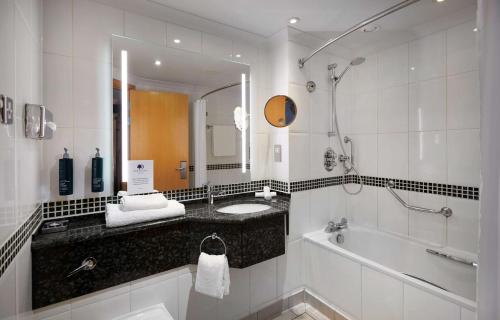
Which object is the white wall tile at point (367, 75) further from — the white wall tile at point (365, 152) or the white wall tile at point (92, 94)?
the white wall tile at point (92, 94)

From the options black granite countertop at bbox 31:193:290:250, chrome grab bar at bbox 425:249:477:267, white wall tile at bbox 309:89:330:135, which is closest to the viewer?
black granite countertop at bbox 31:193:290:250

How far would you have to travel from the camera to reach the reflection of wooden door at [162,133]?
1.67 metres

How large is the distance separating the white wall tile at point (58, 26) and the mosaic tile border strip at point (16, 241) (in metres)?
0.94

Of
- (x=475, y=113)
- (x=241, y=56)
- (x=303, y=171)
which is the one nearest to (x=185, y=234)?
(x=303, y=171)

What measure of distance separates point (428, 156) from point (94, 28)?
2662 millimetres

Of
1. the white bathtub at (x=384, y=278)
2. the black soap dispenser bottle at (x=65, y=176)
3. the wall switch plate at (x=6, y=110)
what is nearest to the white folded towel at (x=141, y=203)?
the black soap dispenser bottle at (x=65, y=176)

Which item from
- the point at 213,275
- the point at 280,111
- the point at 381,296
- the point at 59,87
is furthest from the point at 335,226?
the point at 59,87

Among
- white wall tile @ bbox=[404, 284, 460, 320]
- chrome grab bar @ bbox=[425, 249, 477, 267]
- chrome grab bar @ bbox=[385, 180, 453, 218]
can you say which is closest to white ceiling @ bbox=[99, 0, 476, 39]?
chrome grab bar @ bbox=[385, 180, 453, 218]

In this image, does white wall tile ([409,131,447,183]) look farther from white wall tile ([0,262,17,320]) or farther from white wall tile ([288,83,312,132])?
white wall tile ([0,262,17,320])

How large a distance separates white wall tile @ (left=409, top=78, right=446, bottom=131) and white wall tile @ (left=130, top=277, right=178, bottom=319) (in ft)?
7.55

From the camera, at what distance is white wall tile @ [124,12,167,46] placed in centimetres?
167

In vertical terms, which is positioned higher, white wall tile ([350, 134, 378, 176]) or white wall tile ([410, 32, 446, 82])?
white wall tile ([410, 32, 446, 82])

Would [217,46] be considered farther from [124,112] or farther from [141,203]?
[141,203]

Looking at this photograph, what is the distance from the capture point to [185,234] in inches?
62.9
